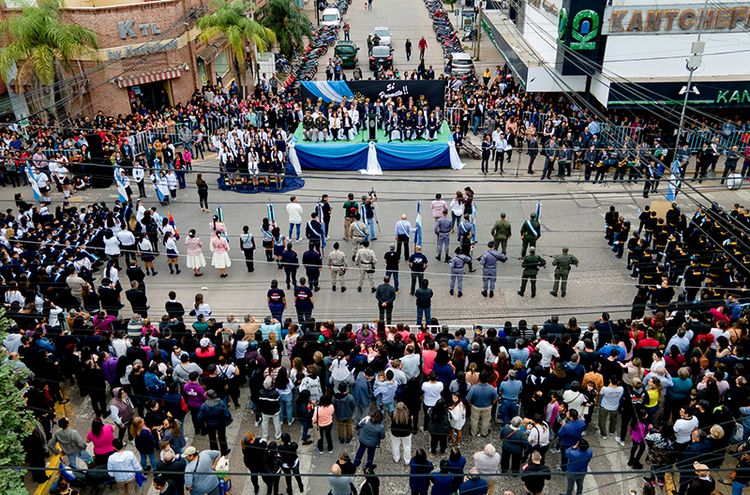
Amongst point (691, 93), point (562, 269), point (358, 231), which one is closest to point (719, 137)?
point (691, 93)

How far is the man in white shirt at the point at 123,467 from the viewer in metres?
9.02

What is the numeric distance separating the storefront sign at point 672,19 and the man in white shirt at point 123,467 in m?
21.4

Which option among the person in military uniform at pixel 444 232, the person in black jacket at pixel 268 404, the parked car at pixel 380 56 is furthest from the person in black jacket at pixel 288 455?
the parked car at pixel 380 56

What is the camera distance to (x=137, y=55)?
89.6 feet

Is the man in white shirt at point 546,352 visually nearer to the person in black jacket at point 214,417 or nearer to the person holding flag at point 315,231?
the person in black jacket at point 214,417

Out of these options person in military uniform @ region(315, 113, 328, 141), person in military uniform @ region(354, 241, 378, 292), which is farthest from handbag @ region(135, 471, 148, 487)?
person in military uniform @ region(315, 113, 328, 141)

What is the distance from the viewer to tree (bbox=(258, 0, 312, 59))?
34.5 m

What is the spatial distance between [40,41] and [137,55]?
3989mm

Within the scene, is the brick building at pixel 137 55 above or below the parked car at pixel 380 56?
above

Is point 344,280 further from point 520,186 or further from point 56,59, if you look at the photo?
point 56,59

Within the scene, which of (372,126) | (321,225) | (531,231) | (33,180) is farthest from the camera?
(372,126)

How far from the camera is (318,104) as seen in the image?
24359 millimetres

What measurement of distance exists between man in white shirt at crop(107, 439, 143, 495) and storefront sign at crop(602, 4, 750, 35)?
70.3ft

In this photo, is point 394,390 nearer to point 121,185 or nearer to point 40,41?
point 121,185
